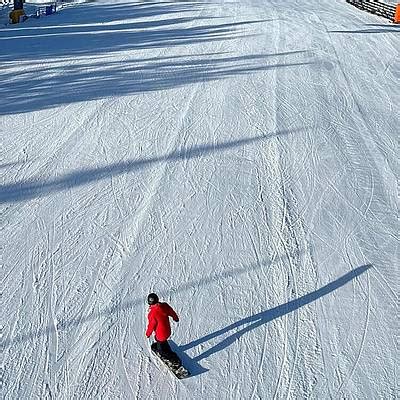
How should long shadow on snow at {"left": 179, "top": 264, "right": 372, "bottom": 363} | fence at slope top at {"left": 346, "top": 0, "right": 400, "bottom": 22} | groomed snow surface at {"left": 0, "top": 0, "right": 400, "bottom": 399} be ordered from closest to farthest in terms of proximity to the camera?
groomed snow surface at {"left": 0, "top": 0, "right": 400, "bottom": 399}, long shadow on snow at {"left": 179, "top": 264, "right": 372, "bottom": 363}, fence at slope top at {"left": 346, "top": 0, "right": 400, "bottom": 22}

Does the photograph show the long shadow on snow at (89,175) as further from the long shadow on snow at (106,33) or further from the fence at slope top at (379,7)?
the fence at slope top at (379,7)

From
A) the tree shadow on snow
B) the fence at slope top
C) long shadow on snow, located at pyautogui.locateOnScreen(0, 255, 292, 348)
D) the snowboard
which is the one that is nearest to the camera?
Result: the snowboard

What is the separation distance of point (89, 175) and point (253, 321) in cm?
490

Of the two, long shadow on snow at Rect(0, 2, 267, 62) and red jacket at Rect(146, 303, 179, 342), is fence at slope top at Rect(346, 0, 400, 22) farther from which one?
red jacket at Rect(146, 303, 179, 342)

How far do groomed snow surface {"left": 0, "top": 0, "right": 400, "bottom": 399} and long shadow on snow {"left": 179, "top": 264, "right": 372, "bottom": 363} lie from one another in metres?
0.02

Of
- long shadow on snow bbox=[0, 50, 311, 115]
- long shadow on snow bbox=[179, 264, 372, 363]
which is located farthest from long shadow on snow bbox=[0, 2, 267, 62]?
long shadow on snow bbox=[179, 264, 372, 363]

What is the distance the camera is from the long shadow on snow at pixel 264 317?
640 cm

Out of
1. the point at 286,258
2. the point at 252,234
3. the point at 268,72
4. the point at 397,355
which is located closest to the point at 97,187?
the point at 252,234

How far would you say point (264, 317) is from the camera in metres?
6.88

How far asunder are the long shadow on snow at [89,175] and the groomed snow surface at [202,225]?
0.04m

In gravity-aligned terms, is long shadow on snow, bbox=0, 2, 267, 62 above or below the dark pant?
below

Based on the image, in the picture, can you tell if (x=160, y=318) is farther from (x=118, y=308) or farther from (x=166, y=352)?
(x=118, y=308)

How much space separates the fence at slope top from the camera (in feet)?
87.7

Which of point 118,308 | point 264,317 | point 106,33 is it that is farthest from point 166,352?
point 106,33
